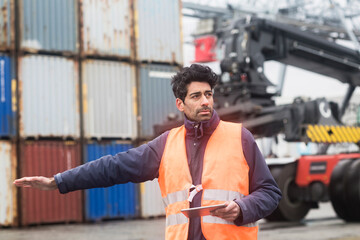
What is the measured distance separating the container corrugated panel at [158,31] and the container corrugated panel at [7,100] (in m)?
3.45

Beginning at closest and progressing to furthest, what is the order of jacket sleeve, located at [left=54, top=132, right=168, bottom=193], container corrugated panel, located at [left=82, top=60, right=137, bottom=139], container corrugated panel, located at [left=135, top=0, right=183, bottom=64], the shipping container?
jacket sleeve, located at [left=54, top=132, right=168, bottom=193] → the shipping container → container corrugated panel, located at [left=82, top=60, right=137, bottom=139] → container corrugated panel, located at [left=135, top=0, right=183, bottom=64]

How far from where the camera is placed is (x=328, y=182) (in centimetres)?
1201

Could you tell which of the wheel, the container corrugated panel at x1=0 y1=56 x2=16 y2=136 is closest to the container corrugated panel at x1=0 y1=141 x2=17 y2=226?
the container corrugated panel at x1=0 y1=56 x2=16 y2=136

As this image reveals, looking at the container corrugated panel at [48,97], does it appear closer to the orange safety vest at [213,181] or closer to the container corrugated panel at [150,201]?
the container corrugated panel at [150,201]

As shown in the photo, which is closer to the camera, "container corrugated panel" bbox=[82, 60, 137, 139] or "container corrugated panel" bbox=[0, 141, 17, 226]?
"container corrugated panel" bbox=[0, 141, 17, 226]

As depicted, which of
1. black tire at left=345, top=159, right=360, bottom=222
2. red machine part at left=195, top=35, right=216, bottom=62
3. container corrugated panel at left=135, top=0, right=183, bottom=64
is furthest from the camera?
red machine part at left=195, top=35, right=216, bottom=62

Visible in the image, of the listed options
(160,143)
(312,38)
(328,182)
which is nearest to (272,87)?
(312,38)

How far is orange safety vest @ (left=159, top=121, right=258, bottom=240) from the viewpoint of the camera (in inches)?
125

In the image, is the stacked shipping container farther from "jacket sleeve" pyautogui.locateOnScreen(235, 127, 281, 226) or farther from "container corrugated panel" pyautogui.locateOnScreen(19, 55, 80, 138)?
"jacket sleeve" pyautogui.locateOnScreen(235, 127, 281, 226)

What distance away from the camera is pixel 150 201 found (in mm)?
14883

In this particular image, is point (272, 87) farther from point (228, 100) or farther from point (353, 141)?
point (353, 141)

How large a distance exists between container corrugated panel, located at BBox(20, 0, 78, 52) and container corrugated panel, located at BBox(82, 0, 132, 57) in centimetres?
32

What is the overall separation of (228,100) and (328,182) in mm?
3042

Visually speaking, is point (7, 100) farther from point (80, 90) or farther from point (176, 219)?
point (176, 219)
